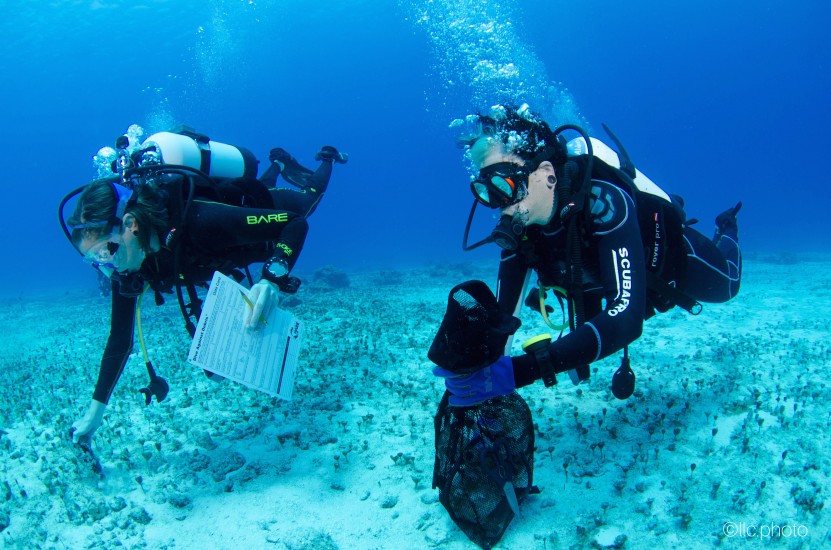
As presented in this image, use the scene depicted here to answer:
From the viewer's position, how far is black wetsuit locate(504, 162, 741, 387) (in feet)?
7.95

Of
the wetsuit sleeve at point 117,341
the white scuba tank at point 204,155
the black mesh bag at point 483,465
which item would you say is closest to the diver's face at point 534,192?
the black mesh bag at point 483,465

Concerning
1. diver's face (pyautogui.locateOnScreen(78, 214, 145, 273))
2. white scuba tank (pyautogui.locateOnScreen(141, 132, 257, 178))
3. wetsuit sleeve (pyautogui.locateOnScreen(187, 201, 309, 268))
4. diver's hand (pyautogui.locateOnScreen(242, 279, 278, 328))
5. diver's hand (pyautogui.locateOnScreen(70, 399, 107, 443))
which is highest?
white scuba tank (pyautogui.locateOnScreen(141, 132, 257, 178))

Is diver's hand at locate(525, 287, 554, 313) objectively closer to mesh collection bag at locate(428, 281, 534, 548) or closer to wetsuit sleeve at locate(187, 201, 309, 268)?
mesh collection bag at locate(428, 281, 534, 548)

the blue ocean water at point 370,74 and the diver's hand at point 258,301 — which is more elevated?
the blue ocean water at point 370,74

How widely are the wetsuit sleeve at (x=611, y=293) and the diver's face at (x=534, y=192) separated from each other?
312 mm

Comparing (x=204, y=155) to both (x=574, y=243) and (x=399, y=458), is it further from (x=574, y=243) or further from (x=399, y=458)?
(x=574, y=243)

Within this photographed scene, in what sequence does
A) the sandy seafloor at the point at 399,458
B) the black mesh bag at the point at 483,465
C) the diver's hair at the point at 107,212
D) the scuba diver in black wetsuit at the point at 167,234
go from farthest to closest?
the scuba diver in black wetsuit at the point at 167,234, the diver's hair at the point at 107,212, the sandy seafloor at the point at 399,458, the black mesh bag at the point at 483,465

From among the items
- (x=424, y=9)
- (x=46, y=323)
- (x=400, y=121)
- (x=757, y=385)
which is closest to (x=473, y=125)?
(x=757, y=385)

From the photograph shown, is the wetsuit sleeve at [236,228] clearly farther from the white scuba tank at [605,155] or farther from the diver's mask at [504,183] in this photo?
the white scuba tank at [605,155]

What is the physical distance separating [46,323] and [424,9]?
109418 mm

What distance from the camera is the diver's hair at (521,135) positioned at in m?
3.05

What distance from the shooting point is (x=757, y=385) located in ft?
15.1

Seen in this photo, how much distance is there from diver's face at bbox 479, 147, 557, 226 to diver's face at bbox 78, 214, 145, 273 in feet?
9.95

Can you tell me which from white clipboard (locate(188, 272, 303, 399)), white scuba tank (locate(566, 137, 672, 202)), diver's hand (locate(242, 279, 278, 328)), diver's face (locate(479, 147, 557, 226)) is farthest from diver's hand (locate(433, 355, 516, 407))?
white scuba tank (locate(566, 137, 672, 202))
